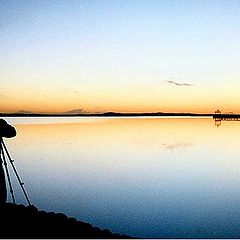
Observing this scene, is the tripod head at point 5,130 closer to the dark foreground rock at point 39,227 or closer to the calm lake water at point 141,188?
the dark foreground rock at point 39,227

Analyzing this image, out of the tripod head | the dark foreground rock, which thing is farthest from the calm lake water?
the tripod head

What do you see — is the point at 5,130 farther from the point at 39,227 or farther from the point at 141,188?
the point at 141,188

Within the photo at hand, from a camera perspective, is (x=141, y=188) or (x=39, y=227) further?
(x=141, y=188)

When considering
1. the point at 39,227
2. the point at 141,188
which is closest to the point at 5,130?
the point at 39,227

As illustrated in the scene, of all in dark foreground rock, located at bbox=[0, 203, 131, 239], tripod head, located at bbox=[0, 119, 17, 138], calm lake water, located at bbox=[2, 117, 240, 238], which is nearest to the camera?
dark foreground rock, located at bbox=[0, 203, 131, 239]

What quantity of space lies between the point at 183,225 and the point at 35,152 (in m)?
20.7

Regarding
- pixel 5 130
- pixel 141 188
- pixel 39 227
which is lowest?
pixel 141 188

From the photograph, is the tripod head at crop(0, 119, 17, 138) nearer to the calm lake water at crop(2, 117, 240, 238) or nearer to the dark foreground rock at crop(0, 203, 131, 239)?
the dark foreground rock at crop(0, 203, 131, 239)

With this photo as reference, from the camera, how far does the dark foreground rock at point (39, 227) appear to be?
21.4 ft

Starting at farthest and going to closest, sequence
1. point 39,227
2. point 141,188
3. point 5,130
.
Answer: point 141,188 < point 5,130 < point 39,227

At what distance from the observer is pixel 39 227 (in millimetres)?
6930

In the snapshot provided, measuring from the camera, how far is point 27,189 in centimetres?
1752

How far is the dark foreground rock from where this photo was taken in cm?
654

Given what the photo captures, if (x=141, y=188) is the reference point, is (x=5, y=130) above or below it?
above
